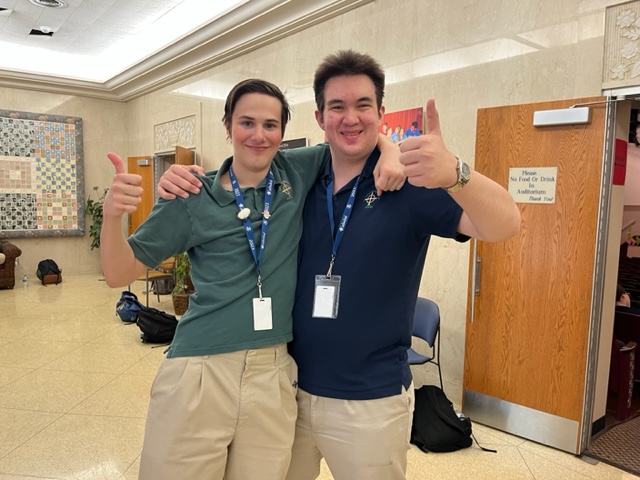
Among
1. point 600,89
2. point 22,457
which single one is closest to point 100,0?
point 22,457

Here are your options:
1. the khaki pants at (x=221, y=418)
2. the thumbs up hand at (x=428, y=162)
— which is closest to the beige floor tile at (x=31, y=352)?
the khaki pants at (x=221, y=418)

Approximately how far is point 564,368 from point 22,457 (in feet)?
11.0

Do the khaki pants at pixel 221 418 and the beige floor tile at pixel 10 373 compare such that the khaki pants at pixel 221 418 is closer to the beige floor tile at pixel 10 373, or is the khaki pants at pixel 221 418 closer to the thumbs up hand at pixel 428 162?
the thumbs up hand at pixel 428 162

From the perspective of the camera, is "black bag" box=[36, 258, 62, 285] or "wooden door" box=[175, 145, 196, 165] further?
"black bag" box=[36, 258, 62, 285]

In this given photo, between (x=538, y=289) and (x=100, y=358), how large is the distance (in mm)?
3918

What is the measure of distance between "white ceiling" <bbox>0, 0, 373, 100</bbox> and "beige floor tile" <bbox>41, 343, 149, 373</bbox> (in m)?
3.84

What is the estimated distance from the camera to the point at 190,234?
1365 mm

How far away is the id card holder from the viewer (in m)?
1.36

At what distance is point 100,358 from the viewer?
4.57 meters

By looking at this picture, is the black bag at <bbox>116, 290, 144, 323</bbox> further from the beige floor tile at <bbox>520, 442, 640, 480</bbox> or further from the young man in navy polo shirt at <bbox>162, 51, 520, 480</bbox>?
the young man in navy polo shirt at <bbox>162, 51, 520, 480</bbox>

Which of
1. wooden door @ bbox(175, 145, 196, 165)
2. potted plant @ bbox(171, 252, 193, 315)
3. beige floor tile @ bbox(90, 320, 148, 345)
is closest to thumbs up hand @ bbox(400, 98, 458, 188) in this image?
beige floor tile @ bbox(90, 320, 148, 345)

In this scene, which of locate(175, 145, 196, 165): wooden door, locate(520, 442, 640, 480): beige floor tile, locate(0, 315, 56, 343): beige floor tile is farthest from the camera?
locate(175, 145, 196, 165): wooden door

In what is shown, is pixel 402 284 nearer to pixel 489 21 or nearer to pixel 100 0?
pixel 489 21

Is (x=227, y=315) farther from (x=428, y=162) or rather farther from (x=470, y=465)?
(x=470, y=465)
